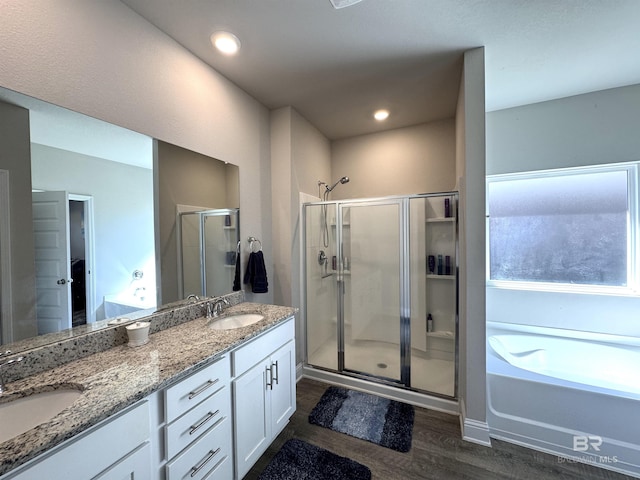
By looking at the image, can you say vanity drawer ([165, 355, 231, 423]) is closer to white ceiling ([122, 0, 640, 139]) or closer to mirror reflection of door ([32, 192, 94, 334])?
mirror reflection of door ([32, 192, 94, 334])

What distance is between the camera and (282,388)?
1.75 meters

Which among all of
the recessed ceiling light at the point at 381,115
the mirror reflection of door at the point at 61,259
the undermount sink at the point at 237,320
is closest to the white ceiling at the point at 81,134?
the mirror reflection of door at the point at 61,259

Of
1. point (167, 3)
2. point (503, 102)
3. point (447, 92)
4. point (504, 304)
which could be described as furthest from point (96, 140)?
point (504, 304)

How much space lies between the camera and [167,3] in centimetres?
138

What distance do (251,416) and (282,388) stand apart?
1.07 feet

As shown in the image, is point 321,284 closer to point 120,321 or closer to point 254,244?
point 254,244

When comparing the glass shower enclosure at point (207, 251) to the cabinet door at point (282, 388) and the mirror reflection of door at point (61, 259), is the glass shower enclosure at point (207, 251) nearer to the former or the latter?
the mirror reflection of door at point (61, 259)

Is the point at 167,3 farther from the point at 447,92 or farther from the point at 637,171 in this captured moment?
the point at 637,171

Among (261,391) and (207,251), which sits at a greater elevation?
(207,251)

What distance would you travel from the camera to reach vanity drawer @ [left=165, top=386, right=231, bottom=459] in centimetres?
102

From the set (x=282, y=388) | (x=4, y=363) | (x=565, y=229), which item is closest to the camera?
(x=4, y=363)

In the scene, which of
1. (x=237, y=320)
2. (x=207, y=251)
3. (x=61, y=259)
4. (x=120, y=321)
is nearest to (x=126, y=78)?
(x=61, y=259)

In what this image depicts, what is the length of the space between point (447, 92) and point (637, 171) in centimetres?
178

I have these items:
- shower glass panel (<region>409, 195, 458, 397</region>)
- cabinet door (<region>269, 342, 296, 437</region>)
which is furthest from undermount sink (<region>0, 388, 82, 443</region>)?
shower glass panel (<region>409, 195, 458, 397</region>)
